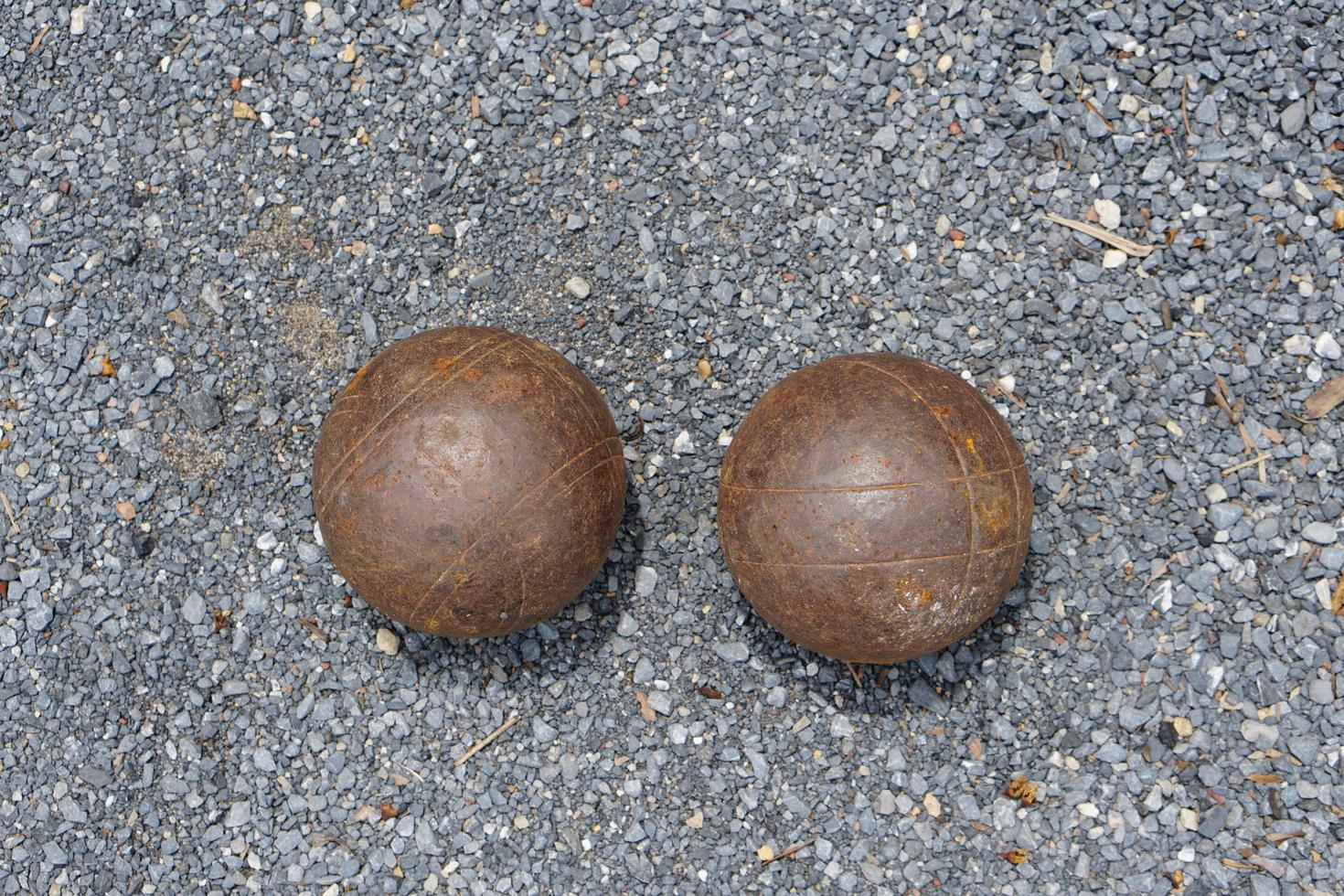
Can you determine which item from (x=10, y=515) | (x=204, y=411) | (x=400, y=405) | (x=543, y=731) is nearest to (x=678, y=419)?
(x=400, y=405)

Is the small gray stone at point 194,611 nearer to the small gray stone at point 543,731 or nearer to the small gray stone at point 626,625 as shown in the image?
the small gray stone at point 543,731

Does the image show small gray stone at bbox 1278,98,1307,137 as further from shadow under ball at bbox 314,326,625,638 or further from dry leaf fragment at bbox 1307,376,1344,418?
shadow under ball at bbox 314,326,625,638

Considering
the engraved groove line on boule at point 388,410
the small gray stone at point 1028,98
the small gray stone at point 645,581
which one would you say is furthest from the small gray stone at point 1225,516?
the engraved groove line on boule at point 388,410

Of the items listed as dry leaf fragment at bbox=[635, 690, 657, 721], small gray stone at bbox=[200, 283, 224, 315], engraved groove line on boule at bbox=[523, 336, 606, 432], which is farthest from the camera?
small gray stone at bbox=[200, 283, 224, 315]

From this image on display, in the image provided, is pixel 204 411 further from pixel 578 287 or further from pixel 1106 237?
pixel 1106 237

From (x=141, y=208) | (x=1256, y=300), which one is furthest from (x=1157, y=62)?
(x=141, y=208)

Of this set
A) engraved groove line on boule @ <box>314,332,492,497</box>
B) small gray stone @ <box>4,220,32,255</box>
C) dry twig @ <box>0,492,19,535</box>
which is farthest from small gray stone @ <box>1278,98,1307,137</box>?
dry twig @ <box>0,492,19,535</box>

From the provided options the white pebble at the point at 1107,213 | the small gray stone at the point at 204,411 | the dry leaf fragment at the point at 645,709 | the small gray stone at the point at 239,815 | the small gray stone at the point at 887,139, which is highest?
the small gray stone at the point at 887,139
